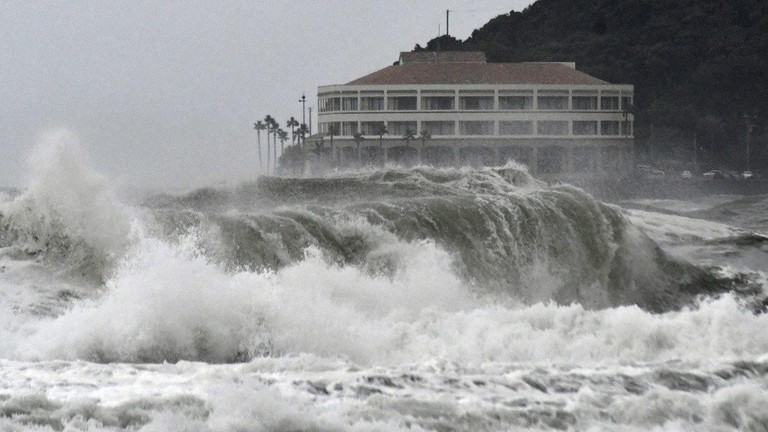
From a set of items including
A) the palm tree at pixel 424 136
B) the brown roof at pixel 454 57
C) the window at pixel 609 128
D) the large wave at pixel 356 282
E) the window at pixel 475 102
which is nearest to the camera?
the large wave at pixel 356 282

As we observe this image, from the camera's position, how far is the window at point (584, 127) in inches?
3546

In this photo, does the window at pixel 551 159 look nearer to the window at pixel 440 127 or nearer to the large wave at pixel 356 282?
the window at pixel 440 127

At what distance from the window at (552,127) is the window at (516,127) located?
0.65m

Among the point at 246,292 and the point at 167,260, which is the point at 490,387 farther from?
the point at 167,260

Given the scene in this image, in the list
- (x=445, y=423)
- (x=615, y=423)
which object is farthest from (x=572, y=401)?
(x=445, y=423)

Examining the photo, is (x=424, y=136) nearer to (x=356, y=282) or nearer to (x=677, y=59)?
(x=677, y=59)

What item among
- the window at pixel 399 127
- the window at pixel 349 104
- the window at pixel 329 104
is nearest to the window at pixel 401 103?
the window at pixel 399 127

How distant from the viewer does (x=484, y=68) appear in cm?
9025

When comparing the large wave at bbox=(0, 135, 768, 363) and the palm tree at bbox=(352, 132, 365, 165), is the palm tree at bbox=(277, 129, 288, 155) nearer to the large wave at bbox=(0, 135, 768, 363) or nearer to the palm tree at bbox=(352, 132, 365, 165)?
the palm tree at bbox=(352, 132, 365, 165)

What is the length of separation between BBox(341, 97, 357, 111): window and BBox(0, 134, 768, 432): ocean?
60784 mm

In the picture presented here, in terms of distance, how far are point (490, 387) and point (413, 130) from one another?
74.6 metres

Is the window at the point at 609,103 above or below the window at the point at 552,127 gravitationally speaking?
above

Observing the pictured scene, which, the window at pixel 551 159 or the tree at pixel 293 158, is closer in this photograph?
the window at pixel 551 159

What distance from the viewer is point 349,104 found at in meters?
89.1
